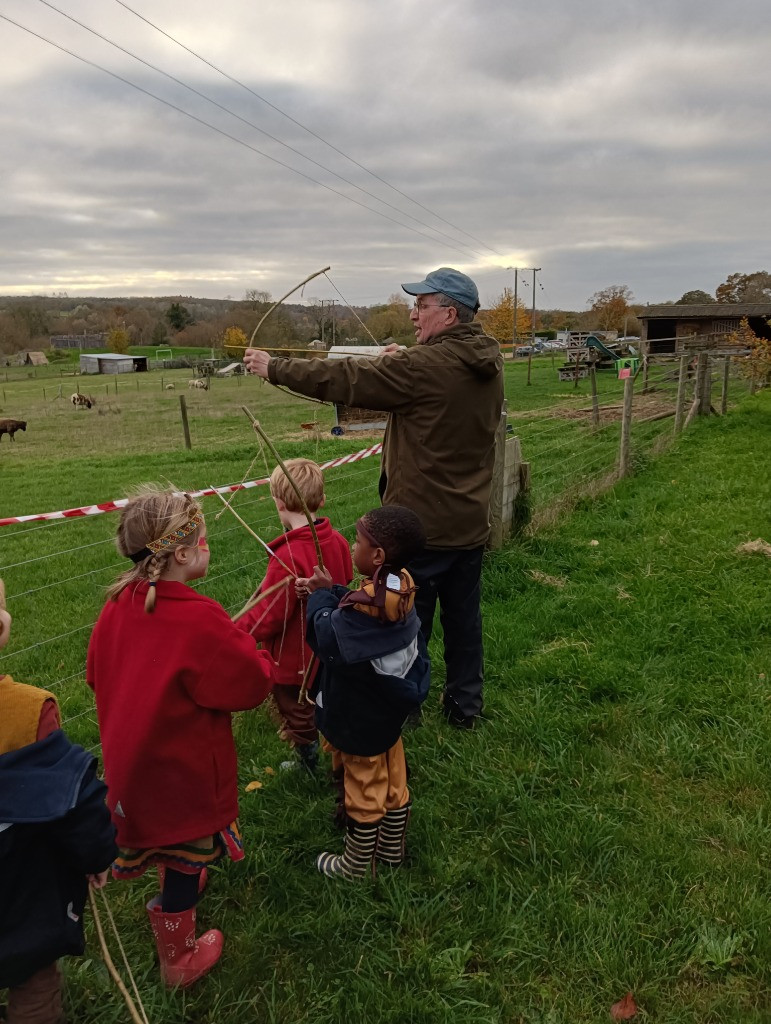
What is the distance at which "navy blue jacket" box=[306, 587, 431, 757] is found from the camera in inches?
88.7

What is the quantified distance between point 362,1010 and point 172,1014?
0.58 m

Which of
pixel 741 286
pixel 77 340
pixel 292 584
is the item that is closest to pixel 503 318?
pixel 741 286

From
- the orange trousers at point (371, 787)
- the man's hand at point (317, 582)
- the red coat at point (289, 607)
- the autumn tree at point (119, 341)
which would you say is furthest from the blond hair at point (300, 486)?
the autumn tree at point (119, 341)

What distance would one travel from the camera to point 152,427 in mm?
25500

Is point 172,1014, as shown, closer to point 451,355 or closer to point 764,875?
point 764,875

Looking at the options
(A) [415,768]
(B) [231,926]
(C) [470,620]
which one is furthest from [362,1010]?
(C) [470,620]

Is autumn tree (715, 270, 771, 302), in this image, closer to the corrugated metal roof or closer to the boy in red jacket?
the corrugated metal roof

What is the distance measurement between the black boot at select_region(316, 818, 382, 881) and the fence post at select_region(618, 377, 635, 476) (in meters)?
7.18

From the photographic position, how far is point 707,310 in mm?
34781

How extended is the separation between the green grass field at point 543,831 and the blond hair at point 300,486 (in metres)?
1.30

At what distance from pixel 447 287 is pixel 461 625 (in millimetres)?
1692

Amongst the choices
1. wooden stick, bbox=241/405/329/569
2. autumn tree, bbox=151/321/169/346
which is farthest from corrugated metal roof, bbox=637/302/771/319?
autumn tree, bbox=151/321/169/346

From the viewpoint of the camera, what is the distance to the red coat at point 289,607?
293cm

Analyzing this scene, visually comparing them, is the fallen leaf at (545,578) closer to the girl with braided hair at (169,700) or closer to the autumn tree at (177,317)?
the girl with braided hair at (169,700)
